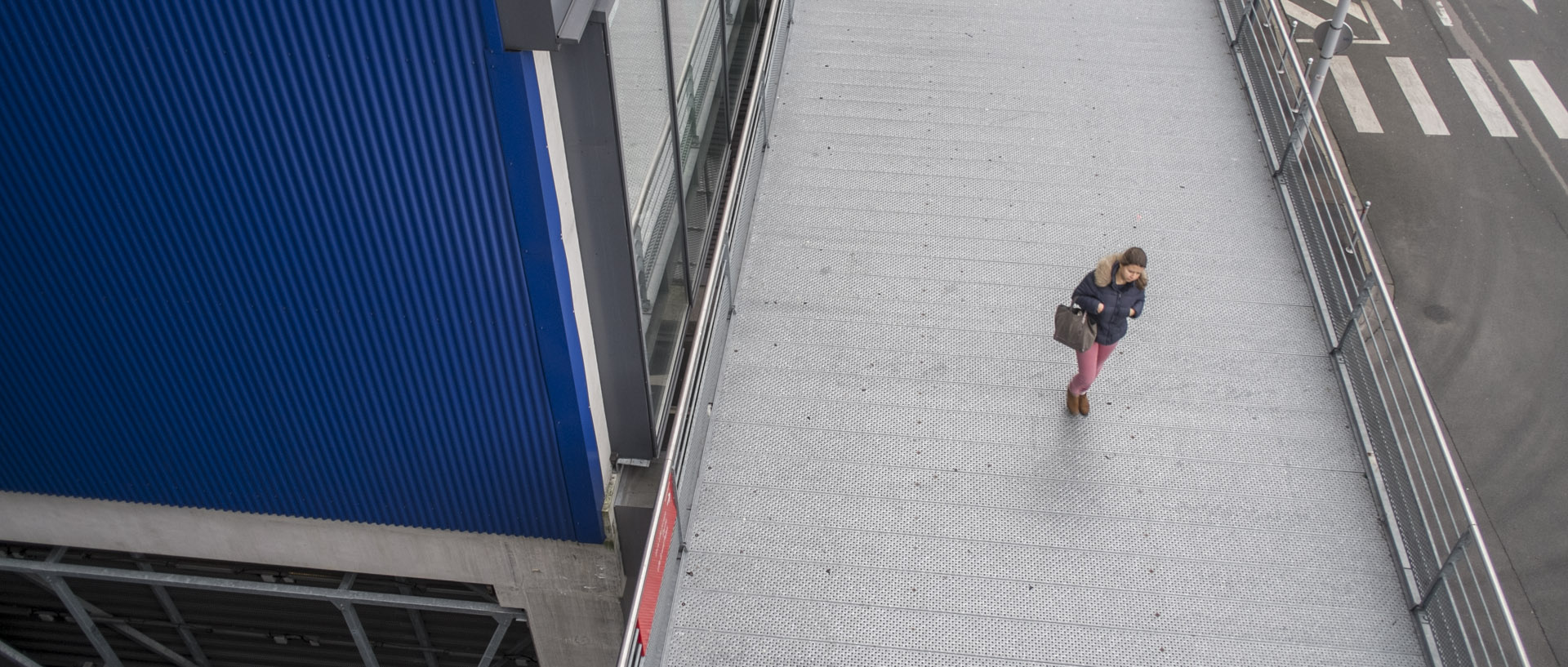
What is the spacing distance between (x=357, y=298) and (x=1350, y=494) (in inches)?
235

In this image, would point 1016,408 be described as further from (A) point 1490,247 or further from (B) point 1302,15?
(B) point 1302,15

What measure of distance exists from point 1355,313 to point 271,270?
6.62 m

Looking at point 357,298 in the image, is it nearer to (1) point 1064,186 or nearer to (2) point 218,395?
(2) point 218,395

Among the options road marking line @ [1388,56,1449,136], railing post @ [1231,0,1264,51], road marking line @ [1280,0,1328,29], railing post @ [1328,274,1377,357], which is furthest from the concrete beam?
road marking line @ [1280,0,1328,29]

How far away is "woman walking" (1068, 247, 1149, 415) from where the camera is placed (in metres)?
6.50

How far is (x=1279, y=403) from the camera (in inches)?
285

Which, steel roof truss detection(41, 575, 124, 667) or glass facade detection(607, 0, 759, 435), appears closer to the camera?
glass facade detection(607, 0, 759, 435)

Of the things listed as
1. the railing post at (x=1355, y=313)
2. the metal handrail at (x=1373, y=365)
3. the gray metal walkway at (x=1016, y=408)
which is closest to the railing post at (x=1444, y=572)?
the metal handrail at (x=1373, y=365)

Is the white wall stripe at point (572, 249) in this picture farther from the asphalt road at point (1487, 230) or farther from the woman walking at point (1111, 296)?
the asphalt road at point (1487, 230)

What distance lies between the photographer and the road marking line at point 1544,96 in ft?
59.3

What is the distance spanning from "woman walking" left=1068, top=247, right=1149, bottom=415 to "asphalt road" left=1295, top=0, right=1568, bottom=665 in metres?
7.46

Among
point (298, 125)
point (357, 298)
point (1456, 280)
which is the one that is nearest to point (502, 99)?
point (298, 125)

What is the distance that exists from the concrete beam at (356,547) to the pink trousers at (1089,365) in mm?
3439

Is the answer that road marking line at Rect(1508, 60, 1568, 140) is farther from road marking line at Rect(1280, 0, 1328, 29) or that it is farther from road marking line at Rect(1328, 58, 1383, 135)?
road marking line at Rect(1280, 0, 1328, 29)
